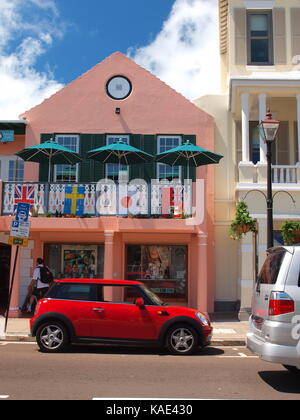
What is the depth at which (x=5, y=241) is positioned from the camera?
15.6 meters

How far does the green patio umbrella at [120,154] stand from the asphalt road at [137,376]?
6.01 m

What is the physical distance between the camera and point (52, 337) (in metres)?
9.27

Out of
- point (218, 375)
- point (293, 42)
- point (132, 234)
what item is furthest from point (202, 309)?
point (293, 42)

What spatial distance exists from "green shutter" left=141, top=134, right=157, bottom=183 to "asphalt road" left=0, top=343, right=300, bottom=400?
7.26m

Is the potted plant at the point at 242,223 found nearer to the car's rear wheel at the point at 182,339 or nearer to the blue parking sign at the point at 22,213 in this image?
the car's rear wheel at the point at 182,339

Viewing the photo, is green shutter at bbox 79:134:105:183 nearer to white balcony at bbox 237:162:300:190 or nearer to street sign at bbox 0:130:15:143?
street sign at bbox 0:130:15:143

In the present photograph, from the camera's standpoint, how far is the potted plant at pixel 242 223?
13.3m

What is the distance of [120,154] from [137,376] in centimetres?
794

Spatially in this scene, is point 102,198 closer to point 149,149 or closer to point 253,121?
point 149,149

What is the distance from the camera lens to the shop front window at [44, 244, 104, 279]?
51.5 feet

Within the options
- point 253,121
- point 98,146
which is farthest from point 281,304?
point 253,121

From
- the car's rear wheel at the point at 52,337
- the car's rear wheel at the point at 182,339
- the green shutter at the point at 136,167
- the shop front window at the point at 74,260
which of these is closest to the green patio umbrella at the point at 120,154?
the green shutter at the point at 136,167

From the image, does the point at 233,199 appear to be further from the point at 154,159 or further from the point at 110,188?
the point at 110,188
